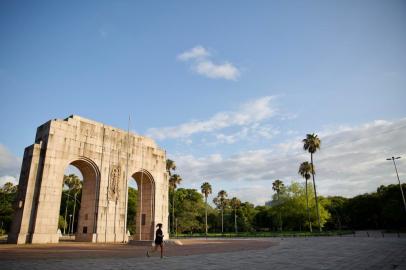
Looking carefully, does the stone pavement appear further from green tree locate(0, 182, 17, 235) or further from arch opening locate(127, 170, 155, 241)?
green tree locate(0, 182, 17, 235)

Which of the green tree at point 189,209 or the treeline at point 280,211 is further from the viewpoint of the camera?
the green tree at point 189,209

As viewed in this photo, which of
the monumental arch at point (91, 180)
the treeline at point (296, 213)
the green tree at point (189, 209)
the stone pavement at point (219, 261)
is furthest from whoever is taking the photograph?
the green tree at point (189, 209)

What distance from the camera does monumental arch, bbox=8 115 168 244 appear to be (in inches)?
886

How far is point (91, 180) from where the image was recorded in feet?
91.0

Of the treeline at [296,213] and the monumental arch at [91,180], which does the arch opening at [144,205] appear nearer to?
the monumental arch at [91,180]

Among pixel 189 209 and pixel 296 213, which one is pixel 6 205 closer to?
pixel 189 209

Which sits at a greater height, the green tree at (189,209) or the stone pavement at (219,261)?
the green tree at (189,209)

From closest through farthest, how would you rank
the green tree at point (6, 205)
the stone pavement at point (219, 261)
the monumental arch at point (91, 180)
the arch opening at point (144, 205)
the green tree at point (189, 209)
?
the stone pavement at point (219, 261) < the monumental arch at point (91, 180) < the arch opening at point (144, 205) < the green tree at point (6, 205) < the green tree at point (189, 209)

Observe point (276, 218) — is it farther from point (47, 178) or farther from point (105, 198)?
point (47, 178)

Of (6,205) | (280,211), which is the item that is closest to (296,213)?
(280,211)

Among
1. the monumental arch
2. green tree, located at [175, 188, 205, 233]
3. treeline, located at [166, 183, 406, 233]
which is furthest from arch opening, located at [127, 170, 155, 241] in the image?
green tree, located at [175, 188, 205, 233]

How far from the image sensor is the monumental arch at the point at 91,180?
2252 cm

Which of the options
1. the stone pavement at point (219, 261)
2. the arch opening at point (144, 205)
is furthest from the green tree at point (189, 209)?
the stone pavement at point (219, 261)

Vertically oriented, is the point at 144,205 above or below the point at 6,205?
→ below
